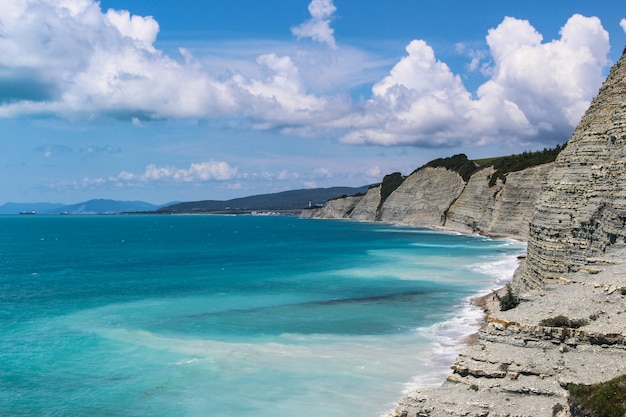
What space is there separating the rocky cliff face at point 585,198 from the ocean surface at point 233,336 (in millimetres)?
6058

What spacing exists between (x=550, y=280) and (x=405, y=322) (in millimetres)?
8932

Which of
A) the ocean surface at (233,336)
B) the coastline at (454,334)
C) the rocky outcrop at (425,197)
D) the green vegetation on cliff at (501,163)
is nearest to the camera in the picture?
the ocean surface at (233,336)

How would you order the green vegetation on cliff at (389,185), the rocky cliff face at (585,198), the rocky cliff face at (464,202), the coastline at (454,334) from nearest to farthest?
the coastline at (454,334), the rocky cliff face at (585,198), the rocky cliff face at (464,202), the green vegetation on cliff at (389,185)

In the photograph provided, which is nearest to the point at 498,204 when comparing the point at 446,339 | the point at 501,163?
the point at 501,163

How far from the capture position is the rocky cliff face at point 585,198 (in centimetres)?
2803

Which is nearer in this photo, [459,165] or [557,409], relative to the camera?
[557,409]

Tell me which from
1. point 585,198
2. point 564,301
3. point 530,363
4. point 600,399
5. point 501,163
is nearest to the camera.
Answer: point 600,399

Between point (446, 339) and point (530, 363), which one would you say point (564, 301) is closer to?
point (530, 363)

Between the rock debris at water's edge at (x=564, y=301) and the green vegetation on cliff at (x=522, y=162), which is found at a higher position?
the green vegetation on cliff at (x=522, y=162)

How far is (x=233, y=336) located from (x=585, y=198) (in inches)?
865

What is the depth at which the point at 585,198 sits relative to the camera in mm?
31625

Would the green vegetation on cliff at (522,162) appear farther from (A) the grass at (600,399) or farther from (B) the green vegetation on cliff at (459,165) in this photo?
(A) the grass at (600,399)

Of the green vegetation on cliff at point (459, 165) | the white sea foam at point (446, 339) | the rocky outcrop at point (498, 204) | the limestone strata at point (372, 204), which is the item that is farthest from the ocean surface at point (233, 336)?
the limestone strata at point (372, 204)

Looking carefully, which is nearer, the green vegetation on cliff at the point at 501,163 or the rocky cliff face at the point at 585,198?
the rocky cliff face at the point at 585,198
